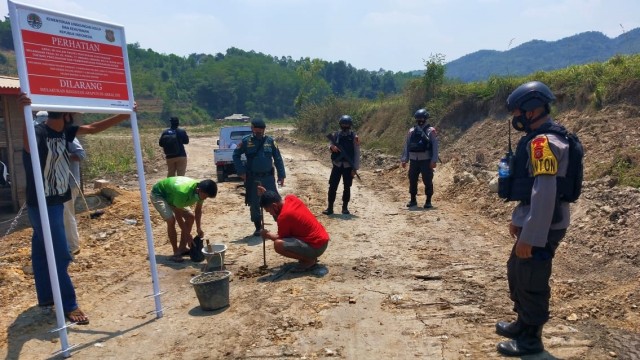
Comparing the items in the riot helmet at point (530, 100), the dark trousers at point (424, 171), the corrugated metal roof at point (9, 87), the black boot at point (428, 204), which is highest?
the corrugated metal roof at point (9, 87)

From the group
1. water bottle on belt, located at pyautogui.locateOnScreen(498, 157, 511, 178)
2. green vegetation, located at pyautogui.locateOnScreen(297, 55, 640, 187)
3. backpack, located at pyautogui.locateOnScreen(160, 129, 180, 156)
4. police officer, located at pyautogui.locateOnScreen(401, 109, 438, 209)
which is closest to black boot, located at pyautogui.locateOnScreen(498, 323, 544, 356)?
water bottle on belt, located at pyautogui.locateOnScreen(498, 157, 511, 178)

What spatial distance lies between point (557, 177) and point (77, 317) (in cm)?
435

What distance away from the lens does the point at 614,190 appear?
7398 millimetres

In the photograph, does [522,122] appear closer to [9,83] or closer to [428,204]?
[428,204]

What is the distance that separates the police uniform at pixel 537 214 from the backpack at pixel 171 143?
875cm

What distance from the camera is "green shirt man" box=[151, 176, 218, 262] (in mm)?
6520

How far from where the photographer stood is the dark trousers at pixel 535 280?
3730 millimetres

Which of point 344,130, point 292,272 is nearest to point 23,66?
point 292,272

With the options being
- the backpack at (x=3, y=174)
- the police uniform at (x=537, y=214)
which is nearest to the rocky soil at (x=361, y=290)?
the police uniform at (x=537, y=214)

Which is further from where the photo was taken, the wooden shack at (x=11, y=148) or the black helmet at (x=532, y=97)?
the wooden shack at (x=11, y=148)

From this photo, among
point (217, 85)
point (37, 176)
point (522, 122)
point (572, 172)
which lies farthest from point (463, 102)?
point (217, 85)

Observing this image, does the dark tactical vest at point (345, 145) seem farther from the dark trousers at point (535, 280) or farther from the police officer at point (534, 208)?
the dark trousers at point (535, 280)

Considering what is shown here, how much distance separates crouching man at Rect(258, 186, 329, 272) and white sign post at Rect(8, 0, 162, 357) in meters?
1.69

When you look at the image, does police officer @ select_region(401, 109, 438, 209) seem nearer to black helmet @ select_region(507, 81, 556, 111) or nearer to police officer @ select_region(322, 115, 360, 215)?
police officer @ select_region(322, 115, 360, 215)
